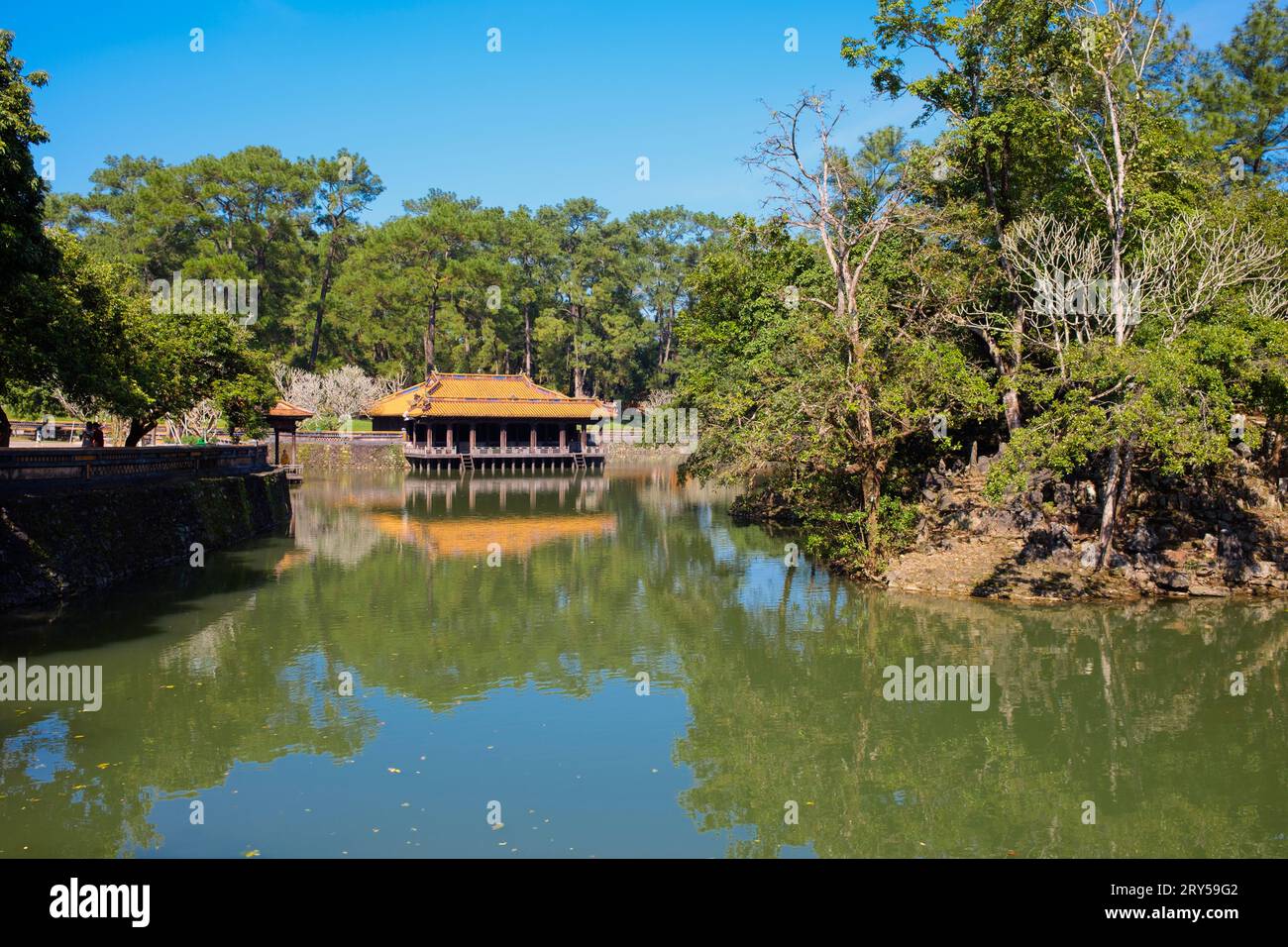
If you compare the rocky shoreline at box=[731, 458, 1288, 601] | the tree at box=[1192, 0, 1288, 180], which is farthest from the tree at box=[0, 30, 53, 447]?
the tree at box=[1192, 0, 1288, 180]

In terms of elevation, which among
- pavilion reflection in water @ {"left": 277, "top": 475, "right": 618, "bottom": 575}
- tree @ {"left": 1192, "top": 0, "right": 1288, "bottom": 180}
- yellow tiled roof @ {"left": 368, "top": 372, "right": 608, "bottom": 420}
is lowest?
pavilion reflection in water @ {"left": 277, "top": 475, "right": 618, "bottom": 575}

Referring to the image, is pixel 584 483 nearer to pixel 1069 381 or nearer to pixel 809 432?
pixel 809 432

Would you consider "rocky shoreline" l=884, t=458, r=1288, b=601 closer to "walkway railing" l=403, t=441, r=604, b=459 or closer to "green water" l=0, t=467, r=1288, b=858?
"green water" l=0, t=467, r=1288, b=858

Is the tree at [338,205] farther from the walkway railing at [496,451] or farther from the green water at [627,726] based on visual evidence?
the green water at [627,726]

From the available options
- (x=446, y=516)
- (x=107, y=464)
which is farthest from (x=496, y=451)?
(x=107, y=464)

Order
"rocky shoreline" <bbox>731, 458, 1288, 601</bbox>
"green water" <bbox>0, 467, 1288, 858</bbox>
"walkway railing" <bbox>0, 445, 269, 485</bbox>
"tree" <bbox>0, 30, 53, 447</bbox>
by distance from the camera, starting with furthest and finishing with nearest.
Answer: "rocky shoreline" <bbox>731, 458, 1288, 601</bbox> → "walkway railing" <bbox>0, 445, 269, 485</bbox> → "tree" <bbox>0, 30, 53, 447</bbox> → "green water" <bbox>0, 467, 1288, 858</bbox>

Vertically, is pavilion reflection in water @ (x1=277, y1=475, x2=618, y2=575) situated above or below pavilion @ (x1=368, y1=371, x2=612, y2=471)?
below

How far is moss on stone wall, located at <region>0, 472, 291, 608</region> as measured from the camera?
16422mm

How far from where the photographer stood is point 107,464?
19750 mm

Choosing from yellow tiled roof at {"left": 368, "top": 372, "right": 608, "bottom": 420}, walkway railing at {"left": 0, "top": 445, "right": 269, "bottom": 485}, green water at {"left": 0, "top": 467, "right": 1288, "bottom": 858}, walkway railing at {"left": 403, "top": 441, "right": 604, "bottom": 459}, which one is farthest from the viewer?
yellow tiled roof at {"left": 368, "top": 372, "right": 608, "bottom": 420}

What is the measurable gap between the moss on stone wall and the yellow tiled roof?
2502cm

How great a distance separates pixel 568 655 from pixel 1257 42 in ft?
100

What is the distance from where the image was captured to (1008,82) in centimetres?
1930
